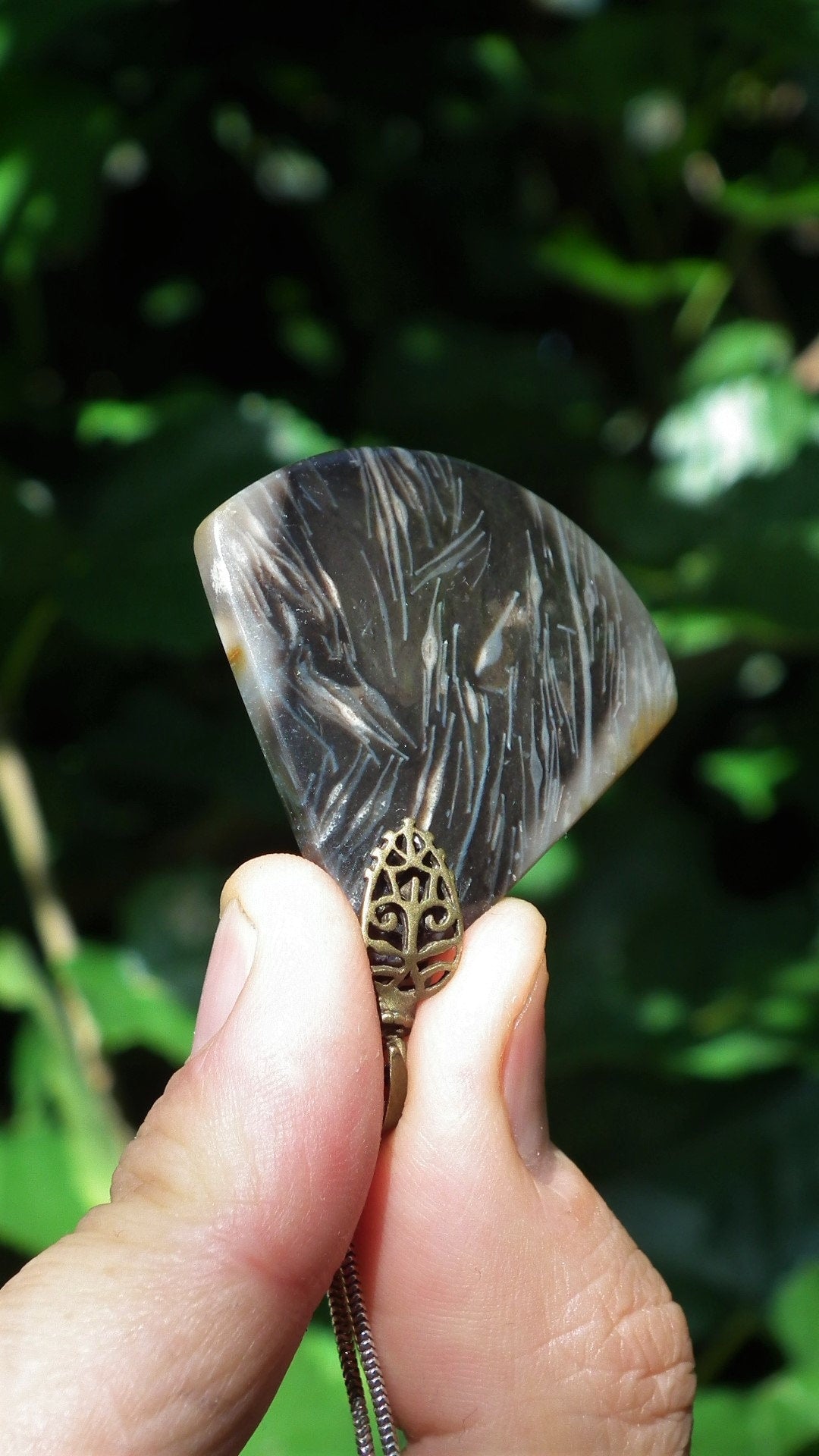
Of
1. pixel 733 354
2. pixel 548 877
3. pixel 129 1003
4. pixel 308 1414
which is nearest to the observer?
pixel 308 1414

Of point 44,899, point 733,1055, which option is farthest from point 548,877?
point 44,899

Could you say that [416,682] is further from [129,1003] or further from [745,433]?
[745,433]

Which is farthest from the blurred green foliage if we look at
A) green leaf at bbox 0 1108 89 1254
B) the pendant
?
the pendant

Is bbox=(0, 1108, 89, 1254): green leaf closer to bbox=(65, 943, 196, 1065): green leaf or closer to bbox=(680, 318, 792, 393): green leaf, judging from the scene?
bbox=(65, 943, 196, 1065): green leaf

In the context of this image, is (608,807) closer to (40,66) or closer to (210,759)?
(210,759)

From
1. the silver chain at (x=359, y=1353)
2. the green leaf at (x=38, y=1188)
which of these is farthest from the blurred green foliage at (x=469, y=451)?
the silver chain at (x=359, y=1353)

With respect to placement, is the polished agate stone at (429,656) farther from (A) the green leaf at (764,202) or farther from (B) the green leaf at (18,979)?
(A) the green leaf at (764,202)

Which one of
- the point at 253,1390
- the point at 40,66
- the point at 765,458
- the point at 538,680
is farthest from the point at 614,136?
the point at 253,1390
